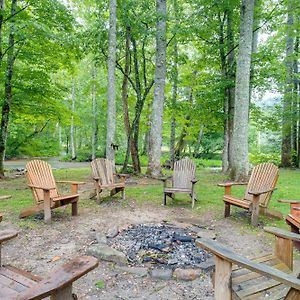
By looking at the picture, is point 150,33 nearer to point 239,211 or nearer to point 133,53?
point 133,53

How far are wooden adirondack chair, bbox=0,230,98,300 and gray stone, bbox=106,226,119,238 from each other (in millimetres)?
1872

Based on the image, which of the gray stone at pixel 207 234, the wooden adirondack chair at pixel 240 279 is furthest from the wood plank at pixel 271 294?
the gray stone at pixel 207 234

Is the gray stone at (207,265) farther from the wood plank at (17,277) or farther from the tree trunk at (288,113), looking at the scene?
the tree trunk at (288,113)

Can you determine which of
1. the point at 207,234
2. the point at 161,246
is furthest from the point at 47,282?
the point at 207,234

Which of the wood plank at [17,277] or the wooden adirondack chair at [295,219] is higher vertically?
the wooden adirondack chair at [295,219]

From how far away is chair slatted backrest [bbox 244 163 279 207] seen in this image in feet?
15.1

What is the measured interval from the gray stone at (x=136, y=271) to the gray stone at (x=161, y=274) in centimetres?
7

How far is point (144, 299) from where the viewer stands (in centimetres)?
245

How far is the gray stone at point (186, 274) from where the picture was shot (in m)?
2.78

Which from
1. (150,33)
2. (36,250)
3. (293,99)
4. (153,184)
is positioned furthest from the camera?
(293,99)

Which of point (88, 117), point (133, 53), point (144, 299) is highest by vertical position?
point (133, 53)

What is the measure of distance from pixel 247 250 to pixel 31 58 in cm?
773

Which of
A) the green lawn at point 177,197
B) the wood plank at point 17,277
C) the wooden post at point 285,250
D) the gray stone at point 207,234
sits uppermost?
the wooden post at point 285,250

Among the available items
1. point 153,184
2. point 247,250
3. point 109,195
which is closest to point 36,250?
point 247,250
